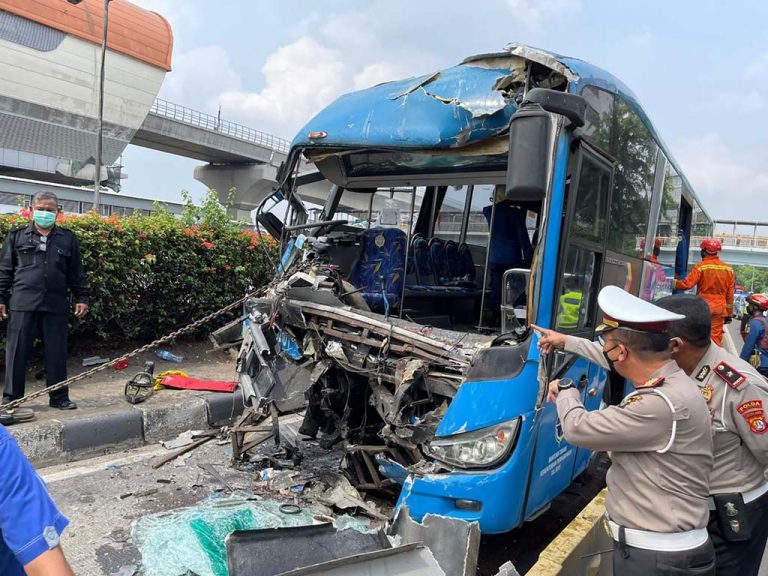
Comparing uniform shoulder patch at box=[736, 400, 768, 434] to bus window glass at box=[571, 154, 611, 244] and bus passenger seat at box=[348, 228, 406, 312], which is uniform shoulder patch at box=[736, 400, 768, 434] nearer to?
bus window glass at box=[571, 154, 611, 244]

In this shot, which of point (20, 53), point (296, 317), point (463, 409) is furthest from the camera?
point (20, 53)

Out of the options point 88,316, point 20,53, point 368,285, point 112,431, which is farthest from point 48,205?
point 20,53

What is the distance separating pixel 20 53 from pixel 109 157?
306 inches

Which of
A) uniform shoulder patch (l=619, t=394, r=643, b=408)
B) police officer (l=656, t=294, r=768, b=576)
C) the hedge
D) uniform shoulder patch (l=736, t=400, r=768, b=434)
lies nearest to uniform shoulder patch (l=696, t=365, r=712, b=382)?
police officer (l=656, t=294, r=768, b=576)

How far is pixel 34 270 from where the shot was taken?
507 centimetres

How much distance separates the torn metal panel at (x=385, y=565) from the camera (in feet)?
6.92

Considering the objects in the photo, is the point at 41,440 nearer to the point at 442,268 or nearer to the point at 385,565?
the point at 385,565

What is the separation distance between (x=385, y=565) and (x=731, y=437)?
5.01 ft

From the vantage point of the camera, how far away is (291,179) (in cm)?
498

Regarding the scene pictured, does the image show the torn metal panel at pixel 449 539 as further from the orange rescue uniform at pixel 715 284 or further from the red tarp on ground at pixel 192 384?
the orange rescue uniform at pixel 715 284

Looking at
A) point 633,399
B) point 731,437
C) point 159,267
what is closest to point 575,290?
point 731,437

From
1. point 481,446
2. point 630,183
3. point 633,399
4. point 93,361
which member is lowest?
point 93,361

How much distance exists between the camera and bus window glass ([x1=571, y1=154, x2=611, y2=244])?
344cm

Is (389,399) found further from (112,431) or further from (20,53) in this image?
(20,53)
